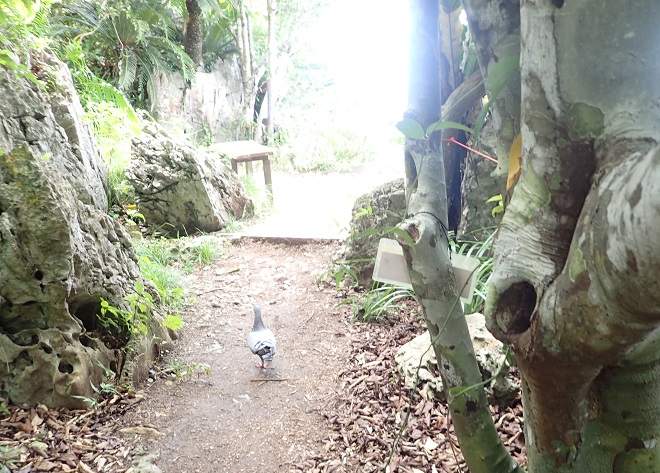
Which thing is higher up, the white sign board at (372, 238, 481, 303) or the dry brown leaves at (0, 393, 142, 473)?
the white sign board at (372, 238, 481, 303)

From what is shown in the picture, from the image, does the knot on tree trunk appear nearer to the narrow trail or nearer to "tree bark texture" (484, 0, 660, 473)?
"tree bark texture" (484, 0, 660, 473)

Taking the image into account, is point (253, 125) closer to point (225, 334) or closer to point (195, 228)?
point (195, 228)

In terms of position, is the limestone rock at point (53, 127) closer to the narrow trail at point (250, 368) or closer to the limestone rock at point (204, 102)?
the narrow trail at point (250, 368)

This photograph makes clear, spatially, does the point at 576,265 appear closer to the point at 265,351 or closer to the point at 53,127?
the point at 265,351

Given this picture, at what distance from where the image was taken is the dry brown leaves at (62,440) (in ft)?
6.27

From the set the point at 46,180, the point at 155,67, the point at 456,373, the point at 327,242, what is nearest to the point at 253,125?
the point at 155,67

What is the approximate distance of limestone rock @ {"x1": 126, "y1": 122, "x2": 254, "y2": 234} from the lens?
17.9ft

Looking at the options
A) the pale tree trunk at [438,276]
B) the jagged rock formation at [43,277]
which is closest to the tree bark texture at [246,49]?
the jagged rock formation at [43,277]

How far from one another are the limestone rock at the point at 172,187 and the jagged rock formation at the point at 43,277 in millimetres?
2714

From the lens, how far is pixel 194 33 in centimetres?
824

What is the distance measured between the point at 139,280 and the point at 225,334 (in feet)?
2.47

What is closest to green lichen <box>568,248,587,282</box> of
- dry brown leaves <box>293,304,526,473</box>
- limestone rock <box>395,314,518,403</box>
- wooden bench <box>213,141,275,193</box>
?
dry brown leaves <box>293,304,526,473</box>

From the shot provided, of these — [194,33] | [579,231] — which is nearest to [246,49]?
[194,33]

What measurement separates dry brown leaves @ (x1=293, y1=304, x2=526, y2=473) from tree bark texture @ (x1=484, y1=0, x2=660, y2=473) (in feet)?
2.47
